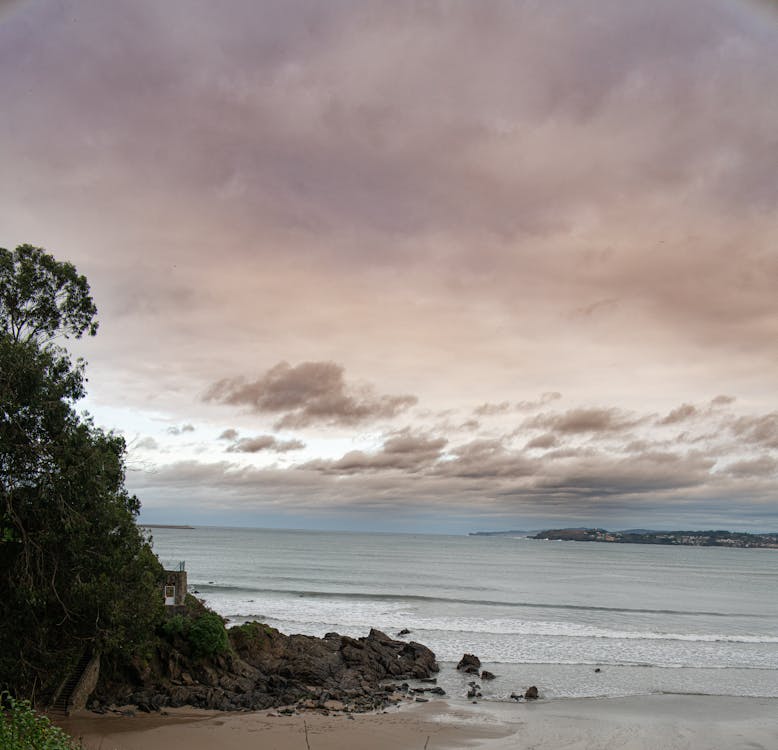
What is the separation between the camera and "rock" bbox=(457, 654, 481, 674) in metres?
36.5

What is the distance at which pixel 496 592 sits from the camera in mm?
79688

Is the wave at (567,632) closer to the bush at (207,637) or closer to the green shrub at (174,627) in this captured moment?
the bush at (207,637)

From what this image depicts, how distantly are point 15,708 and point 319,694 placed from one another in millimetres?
22548

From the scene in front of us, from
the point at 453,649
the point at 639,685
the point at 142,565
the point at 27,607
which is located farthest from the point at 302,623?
the point at 27,607

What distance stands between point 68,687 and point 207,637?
21.1 feet

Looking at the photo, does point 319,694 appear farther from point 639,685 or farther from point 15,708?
point 15,708

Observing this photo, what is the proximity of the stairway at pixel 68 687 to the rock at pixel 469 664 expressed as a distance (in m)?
20.0

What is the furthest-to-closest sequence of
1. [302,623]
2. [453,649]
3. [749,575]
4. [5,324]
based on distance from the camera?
1. [749,575]
2. [302,623]
3. [453,649]
4. [5,324]

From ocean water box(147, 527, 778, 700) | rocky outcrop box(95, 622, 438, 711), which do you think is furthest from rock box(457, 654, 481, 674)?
rocky outcrop box(95, 622, 438, 711)

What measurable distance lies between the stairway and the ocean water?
17.1 m

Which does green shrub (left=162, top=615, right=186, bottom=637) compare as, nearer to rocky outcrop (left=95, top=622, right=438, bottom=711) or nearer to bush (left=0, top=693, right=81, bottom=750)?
rocky outcrop (left=95, top=622, right=438, bottom=711)

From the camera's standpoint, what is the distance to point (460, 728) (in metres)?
26.8

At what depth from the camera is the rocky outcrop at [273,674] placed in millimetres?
28438

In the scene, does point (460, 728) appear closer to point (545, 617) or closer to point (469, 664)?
point (469, 664)
